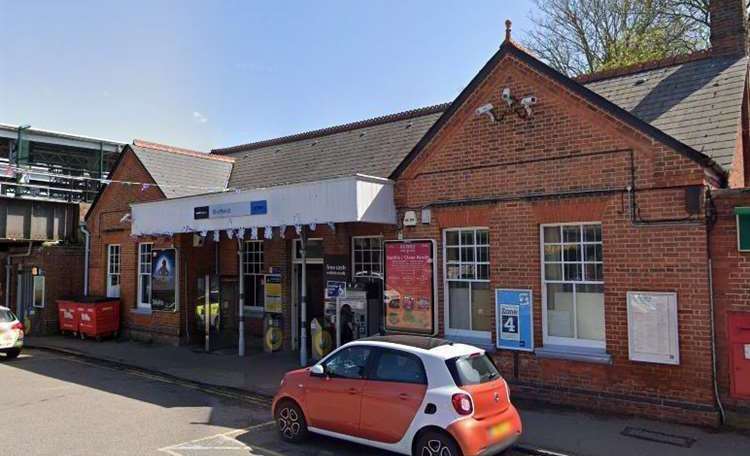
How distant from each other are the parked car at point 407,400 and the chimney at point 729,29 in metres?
7.99

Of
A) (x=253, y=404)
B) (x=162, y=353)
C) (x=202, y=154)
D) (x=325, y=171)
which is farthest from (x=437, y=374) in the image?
(x=202, y=154)

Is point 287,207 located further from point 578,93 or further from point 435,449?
point 435,449

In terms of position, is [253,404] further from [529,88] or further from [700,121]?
[700,121]

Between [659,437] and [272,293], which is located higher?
[272,293]

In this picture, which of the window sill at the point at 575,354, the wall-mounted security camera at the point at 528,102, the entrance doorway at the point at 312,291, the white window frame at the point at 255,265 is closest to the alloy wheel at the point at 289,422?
the window sill at the point at 575,354

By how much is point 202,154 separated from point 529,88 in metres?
13.1

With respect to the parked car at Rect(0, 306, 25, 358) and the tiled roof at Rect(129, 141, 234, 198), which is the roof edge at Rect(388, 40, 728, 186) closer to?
the tiled roof at Rect(129, 141, 234, 198)

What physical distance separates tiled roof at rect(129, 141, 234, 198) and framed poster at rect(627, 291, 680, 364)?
1319cm

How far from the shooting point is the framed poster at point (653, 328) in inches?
328

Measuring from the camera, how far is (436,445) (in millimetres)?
6297

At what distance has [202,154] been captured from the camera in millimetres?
19625

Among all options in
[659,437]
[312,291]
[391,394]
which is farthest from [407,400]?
[312,291]

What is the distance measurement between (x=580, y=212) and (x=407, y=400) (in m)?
4.76

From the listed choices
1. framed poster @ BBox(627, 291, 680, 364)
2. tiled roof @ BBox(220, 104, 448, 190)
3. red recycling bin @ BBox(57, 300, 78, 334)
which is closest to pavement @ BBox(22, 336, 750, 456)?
framed poster @ BBox(627, 291, 680, 364)
